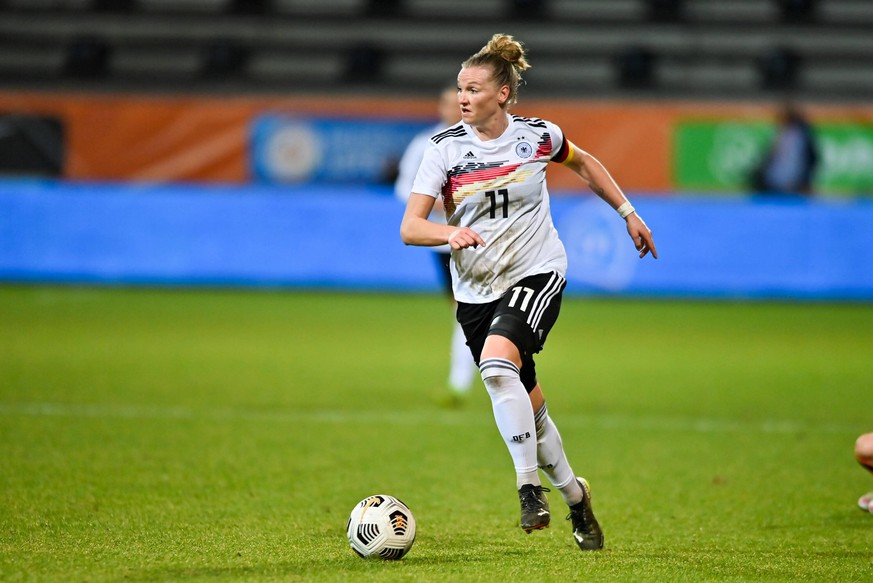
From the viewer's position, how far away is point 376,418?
9055 millimetres

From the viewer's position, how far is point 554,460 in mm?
5391

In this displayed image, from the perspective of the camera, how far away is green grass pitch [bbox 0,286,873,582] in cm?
512

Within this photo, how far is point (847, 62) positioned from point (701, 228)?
7.15 metres

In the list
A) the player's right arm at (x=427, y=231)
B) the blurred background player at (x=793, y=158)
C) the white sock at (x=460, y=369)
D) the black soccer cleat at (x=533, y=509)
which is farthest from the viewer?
the blurred background player at (x=793, y=158)

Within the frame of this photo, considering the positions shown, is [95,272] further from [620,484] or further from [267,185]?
[620,484]

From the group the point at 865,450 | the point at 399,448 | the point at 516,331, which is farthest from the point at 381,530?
the point at 399,448

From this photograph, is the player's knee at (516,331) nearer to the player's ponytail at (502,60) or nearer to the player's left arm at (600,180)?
→ the player's left arm at (600,180)

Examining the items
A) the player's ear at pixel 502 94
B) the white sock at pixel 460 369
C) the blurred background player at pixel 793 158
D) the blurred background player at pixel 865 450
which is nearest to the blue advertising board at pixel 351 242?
the blurred background player at pixel 793 158

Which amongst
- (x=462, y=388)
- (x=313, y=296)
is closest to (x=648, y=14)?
(x=313, y=296)

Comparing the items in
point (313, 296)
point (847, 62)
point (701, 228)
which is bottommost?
point (313, 296)

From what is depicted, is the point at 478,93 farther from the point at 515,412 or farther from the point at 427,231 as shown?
the point at 515,412

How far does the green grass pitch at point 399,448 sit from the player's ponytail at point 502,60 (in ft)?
6.71

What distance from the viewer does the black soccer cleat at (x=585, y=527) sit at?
17.6ft

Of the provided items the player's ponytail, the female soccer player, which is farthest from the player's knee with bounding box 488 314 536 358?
the player's ponytail
